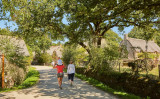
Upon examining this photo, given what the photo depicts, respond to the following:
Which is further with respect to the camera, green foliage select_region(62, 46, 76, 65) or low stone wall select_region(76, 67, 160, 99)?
green foliage select_region(62, 46, 76, 65)

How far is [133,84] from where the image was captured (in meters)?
8.23

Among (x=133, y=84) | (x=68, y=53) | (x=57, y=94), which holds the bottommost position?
(x=57, y=94)

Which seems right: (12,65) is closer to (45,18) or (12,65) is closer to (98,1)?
(45,18)

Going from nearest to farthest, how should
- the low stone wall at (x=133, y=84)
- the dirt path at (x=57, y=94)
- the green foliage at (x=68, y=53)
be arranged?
the low stone wall at (x=133, y=84)
the dirt path at (x=57, y=94)
the green foliage at (x=68, y=53)

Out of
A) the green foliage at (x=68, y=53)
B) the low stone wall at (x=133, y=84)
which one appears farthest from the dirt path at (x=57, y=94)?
the green foliage at (x=68, y=53)

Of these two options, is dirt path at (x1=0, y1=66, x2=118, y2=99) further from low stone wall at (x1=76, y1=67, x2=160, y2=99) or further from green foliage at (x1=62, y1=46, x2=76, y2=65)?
green foliage at (x1=62, y1=46, x2=76, y2=65)

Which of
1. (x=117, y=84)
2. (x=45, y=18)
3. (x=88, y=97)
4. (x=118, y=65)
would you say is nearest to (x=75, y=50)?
(x=45, y=18)

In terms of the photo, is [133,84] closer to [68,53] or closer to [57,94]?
[57,94]

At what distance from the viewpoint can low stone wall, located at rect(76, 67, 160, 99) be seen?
693 cm

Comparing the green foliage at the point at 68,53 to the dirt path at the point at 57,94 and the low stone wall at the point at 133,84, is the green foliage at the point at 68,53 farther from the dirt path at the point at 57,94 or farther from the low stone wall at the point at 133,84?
the dirt path at the point at 57,94

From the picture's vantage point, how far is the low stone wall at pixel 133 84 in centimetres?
693

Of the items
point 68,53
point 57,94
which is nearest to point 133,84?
point 57,94

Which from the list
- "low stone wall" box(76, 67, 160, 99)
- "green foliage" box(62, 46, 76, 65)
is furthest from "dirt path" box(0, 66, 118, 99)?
"green foliage" box(62, 46, 76, 65)

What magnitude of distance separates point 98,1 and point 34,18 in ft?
28.6
